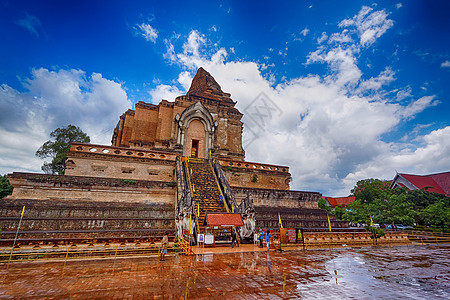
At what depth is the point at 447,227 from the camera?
23078mm

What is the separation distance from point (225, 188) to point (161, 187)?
477 centimetres

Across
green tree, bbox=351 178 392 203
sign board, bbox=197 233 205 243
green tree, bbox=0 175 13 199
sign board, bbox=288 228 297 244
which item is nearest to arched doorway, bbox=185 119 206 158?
sign board, bbox=197 233 205 243

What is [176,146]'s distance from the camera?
2445 centimetres

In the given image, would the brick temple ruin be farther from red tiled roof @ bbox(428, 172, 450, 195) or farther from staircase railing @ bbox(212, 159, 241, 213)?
red tiled roof @ bbox(428, 172, 450, 195)

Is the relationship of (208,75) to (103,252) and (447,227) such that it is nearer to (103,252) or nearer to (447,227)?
(103,252)

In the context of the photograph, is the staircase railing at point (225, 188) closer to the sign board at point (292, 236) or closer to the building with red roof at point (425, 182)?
the sign board at point (292, 236)

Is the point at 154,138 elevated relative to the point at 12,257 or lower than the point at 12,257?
elevated

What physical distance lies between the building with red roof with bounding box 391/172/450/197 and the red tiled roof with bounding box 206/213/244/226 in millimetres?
37237

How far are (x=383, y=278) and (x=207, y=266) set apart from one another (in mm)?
6220

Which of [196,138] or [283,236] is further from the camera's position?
[196,138]

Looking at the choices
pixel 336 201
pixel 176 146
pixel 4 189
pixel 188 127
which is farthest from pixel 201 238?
pixel 336 201

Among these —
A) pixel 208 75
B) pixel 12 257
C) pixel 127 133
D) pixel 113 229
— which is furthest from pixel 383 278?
pixel 208 75

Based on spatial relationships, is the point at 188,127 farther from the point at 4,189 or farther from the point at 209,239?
the point at 4,189

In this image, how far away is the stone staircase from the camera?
613 inches
